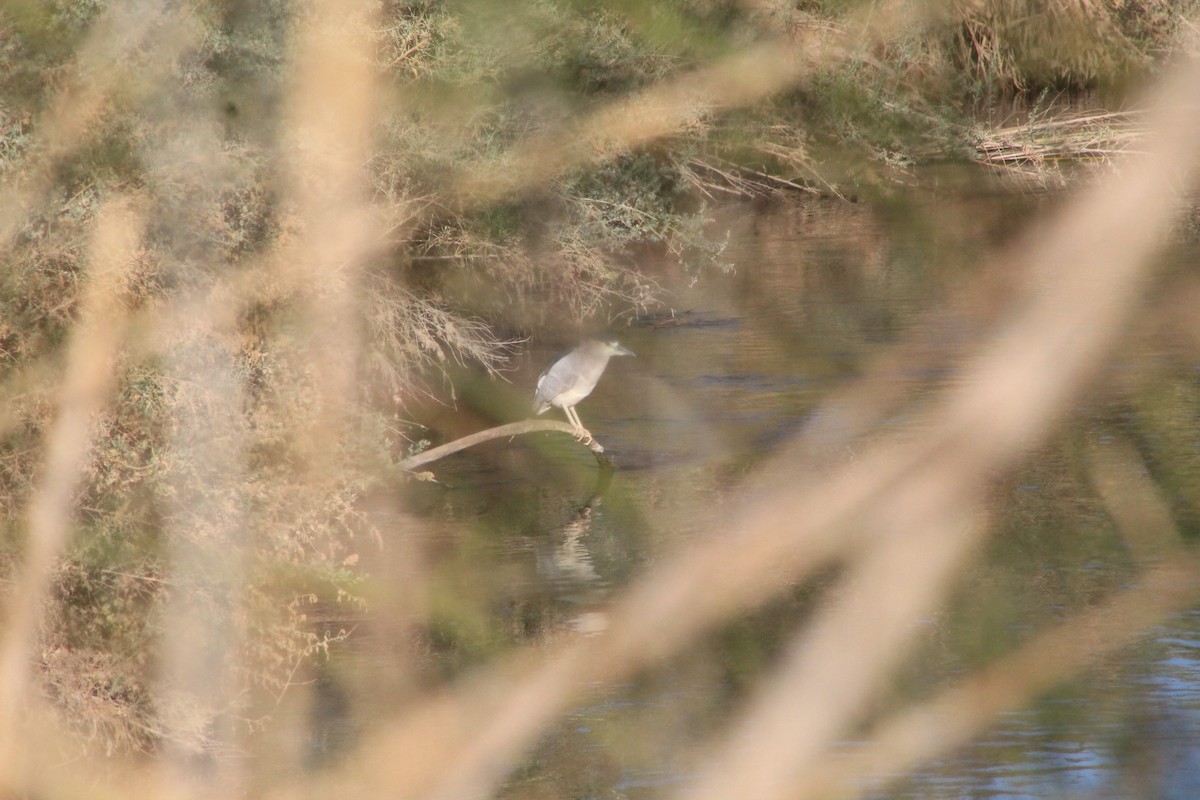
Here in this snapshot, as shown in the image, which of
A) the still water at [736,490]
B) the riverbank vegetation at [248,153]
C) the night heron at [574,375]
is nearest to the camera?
the riverbank vegetation at [248,153]

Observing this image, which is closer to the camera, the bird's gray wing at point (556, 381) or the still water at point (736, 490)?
the still water at point (736, 490)

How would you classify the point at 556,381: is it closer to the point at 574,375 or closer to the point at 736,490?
the point at 574,375

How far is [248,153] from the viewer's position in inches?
69.6

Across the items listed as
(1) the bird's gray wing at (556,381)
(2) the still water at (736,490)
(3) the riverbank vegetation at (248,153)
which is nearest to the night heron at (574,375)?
(1) the bird's gray wing at (556,381)

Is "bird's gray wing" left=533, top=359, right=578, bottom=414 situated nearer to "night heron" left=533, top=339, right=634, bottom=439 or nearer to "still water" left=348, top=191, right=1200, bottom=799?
"night heron" left=533, top=339, right=634, bottom=439

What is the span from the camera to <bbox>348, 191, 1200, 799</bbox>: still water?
422 cm

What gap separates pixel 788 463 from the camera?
7988 mm

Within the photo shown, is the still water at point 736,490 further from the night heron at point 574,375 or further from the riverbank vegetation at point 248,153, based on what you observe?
the riverbank vegetation at point 248,153

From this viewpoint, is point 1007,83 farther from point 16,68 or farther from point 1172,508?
point 1172,508

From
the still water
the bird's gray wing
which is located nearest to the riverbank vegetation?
the still water

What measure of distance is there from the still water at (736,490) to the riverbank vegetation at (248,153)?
71 centimetres

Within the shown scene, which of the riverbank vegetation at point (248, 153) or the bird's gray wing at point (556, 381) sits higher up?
the riverbank vegetation at point (248, 153)

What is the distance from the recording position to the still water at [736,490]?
4.22m

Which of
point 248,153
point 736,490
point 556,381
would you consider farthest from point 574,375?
point 248,153
